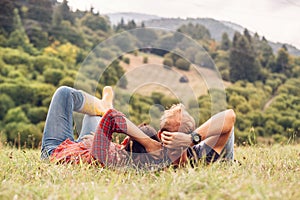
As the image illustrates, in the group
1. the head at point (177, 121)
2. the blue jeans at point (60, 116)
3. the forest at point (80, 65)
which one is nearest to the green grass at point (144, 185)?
the head at point (177, 121)

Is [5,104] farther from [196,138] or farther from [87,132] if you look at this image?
[196,138]

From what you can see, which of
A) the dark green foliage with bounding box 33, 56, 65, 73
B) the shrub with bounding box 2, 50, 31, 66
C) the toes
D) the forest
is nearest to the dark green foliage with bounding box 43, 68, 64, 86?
the forest

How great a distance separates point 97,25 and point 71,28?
9.01 feet

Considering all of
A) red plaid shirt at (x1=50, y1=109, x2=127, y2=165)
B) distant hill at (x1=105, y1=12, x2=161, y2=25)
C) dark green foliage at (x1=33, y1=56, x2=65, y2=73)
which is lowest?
dark green foliage at (x1=33, y1=56, x2=65, y2=73)

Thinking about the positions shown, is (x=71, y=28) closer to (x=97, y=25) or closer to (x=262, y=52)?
(x=97, y=25)

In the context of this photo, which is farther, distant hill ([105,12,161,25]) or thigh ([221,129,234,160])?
distant hill ([105,12,161,25])

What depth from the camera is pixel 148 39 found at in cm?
575

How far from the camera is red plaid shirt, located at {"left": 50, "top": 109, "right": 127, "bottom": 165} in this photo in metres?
3.04

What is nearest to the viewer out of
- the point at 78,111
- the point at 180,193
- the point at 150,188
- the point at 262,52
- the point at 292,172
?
the point at 180,193

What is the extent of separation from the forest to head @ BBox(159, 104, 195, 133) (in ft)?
65.3

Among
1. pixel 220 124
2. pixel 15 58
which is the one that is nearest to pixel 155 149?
pixel 220 124

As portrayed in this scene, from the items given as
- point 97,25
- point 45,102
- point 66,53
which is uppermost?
point 97,25

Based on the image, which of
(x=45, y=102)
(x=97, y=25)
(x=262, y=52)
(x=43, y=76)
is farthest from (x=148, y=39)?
(x=262, y=52)

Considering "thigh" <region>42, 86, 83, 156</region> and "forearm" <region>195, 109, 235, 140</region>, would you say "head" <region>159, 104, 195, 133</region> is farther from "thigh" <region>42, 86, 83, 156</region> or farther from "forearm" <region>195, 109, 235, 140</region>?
"thigh" <region>42, 86, 83, 156</region>
